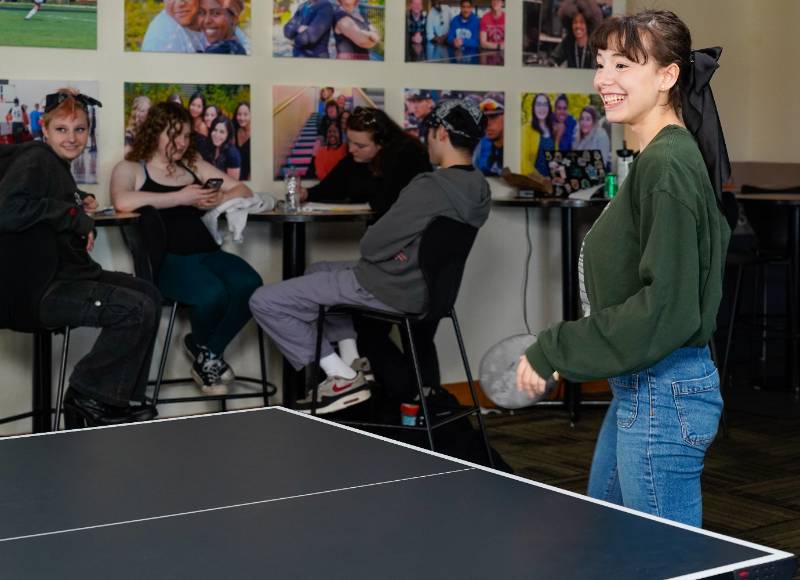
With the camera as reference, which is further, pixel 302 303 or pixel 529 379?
pixel 302 303

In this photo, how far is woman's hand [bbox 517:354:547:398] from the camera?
2021 millimetres

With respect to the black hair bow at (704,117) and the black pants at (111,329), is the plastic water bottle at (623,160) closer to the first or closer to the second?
the black pants at (111,329)

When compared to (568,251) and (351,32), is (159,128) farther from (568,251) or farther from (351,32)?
(568,251)

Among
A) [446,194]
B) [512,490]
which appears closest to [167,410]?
[446,194]

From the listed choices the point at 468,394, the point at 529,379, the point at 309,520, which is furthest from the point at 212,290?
the point at 309,520

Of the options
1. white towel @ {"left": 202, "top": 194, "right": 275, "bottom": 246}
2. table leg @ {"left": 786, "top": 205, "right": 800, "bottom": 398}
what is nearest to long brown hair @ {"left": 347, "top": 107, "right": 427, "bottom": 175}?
white towel @ {"left": 202, "top": 194, "right": 275, "bottom": 246}

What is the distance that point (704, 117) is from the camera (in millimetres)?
2119

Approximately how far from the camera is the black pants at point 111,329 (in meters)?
4.06

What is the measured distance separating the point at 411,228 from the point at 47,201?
1.17 m

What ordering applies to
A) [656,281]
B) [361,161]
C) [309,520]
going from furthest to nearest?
[361,161]
[656,281]
[309,520]

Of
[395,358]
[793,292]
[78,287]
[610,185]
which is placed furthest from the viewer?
[793,292]

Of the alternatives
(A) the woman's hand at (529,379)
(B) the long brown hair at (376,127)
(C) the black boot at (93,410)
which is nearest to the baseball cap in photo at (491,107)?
(B) the long brown hair at (376,127)

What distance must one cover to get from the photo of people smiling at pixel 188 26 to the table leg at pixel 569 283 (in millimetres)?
1549

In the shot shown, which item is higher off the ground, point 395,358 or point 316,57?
point 316,57
